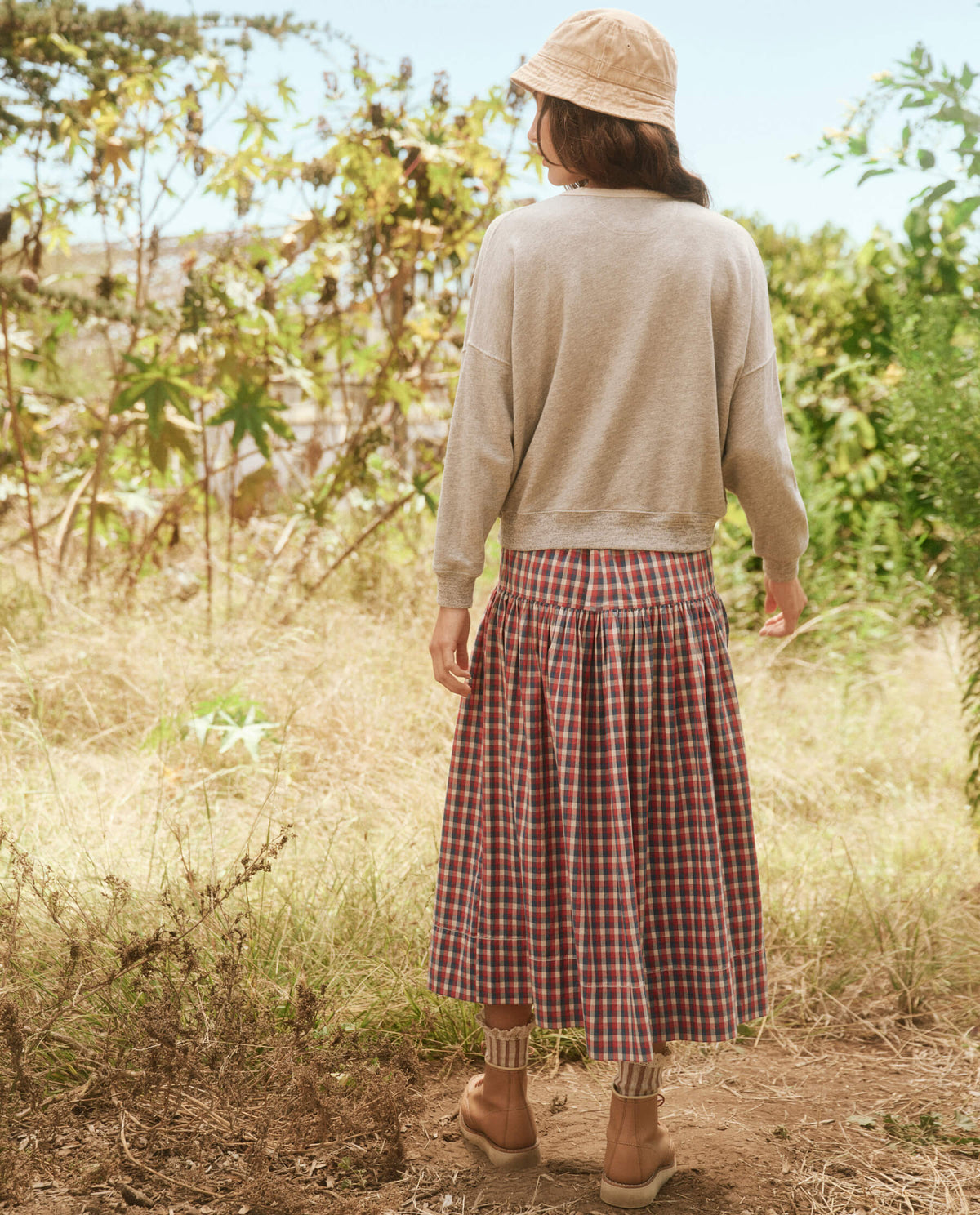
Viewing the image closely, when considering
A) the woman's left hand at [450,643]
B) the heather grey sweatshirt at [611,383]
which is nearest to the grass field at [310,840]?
the woman's left hand at [450,643]

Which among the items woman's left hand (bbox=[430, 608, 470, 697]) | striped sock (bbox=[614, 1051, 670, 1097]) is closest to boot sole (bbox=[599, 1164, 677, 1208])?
striped sock (bbox=[614, 1051, 670, 1097])

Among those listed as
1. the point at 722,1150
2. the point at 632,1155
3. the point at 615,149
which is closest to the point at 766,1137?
the point at 722,1150

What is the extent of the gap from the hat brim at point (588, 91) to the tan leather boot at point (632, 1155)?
1.31 m

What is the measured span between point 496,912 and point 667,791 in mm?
292

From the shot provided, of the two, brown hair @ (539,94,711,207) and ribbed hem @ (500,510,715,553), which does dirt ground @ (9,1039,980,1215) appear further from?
brown hair @ (539,94,711,207)

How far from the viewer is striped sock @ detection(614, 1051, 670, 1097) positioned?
4.98 ft

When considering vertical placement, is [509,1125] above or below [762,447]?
below

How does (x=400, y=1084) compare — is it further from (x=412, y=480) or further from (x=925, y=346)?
(x=412, y=480)

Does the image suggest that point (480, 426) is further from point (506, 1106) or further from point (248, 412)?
point (248, 412)

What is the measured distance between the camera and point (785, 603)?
1621 mm

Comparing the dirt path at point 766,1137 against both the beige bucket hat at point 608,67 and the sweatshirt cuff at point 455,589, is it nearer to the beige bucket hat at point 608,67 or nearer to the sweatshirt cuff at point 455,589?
the sweatshirt cuff at point 455,589

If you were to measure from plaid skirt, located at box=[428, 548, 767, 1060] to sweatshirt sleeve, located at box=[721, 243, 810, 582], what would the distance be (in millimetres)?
107

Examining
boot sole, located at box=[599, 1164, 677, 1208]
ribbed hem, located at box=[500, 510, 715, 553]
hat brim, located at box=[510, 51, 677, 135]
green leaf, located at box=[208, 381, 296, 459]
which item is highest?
hat brim, located at box=[510, 51, 677, 135]

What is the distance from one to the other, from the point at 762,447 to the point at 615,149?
43 cm
